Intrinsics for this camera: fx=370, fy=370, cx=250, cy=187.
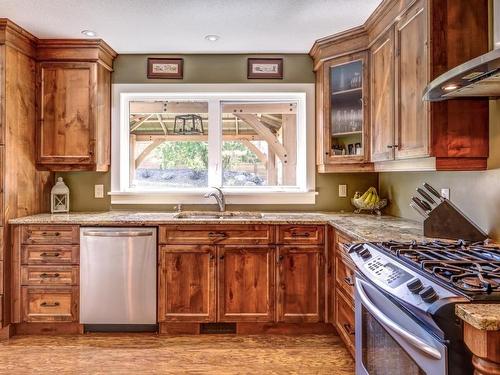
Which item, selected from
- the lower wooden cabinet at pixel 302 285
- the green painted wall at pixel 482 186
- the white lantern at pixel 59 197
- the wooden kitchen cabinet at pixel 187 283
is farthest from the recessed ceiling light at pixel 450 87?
the white lantern at pixel 59 197

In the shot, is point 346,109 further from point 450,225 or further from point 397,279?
point 397,279

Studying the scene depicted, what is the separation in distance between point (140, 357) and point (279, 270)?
116cm

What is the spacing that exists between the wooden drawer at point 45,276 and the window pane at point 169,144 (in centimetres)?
110

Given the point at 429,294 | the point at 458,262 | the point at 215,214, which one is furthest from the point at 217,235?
the point at 429,294

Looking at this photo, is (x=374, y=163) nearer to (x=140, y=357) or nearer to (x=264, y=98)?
(x=264, y=98)

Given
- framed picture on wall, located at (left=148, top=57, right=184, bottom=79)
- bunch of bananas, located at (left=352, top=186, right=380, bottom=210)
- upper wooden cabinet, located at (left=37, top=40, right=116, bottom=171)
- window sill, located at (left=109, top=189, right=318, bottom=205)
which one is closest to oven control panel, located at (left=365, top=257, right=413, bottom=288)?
bunch of bananas, located at (left=352, top=186, right=380, bottom=210)

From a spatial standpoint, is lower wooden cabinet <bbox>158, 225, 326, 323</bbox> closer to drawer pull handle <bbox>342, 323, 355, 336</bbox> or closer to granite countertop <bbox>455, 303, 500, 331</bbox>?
drawer pull handle <bbox>342, 323, 355, 336</bbox>

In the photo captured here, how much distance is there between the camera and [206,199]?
3523 millimetres

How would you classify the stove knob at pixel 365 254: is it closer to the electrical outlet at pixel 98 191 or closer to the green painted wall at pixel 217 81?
the green painted wall at pixel 217 81

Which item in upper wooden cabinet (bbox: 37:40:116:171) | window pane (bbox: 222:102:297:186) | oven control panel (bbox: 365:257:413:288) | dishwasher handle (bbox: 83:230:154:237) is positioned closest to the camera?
oven control panel (bbox: 365:257:413:288)

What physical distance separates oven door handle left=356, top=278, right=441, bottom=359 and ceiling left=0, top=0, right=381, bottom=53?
192cm

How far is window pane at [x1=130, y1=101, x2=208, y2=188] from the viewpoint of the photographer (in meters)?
3.63

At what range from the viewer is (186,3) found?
249cm

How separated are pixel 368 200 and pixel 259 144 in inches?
45.7
